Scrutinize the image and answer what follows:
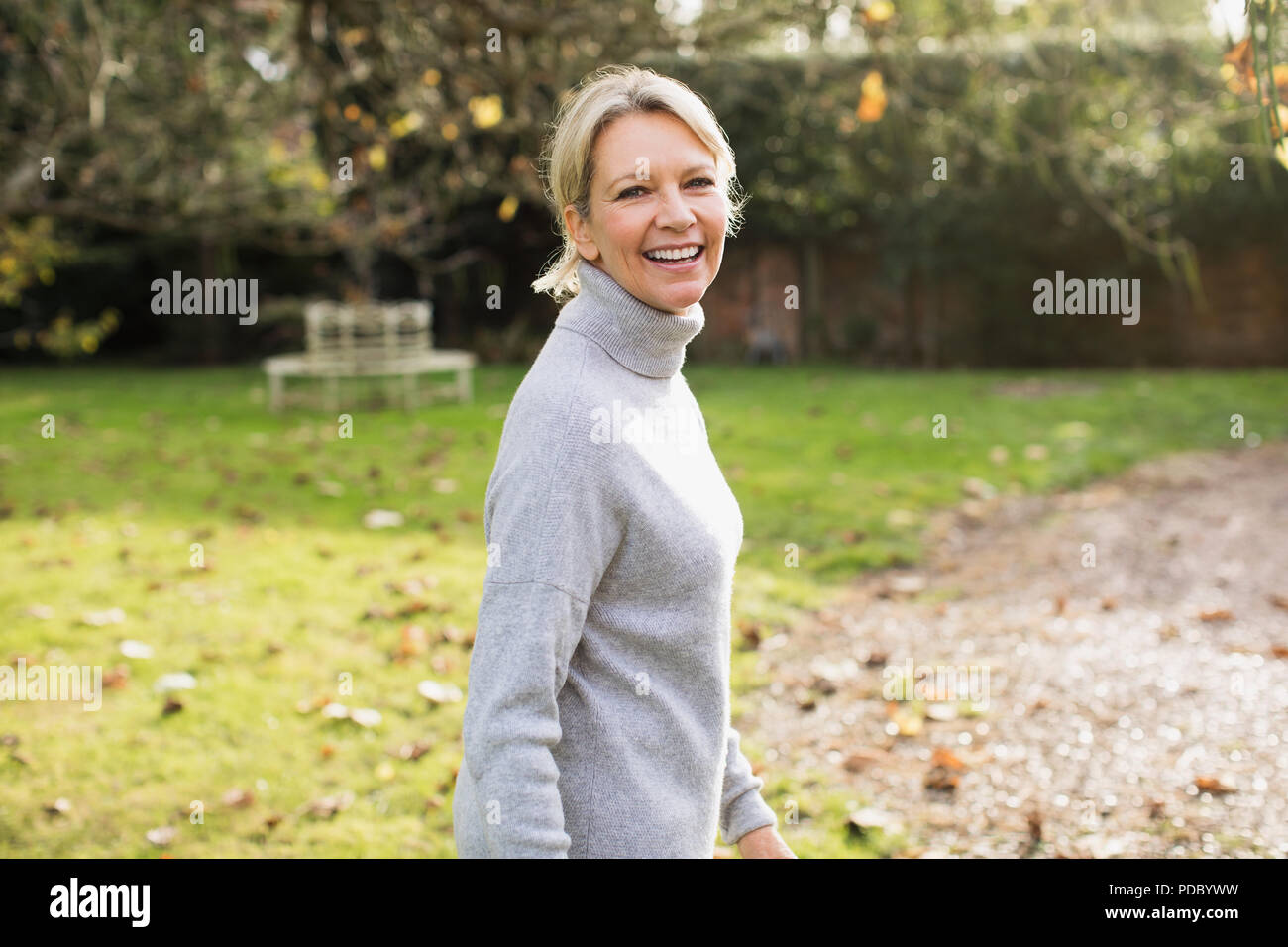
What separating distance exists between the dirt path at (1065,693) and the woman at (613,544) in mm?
1765

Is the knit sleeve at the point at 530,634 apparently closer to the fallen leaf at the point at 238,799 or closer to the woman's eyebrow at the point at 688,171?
the woman's eyebrow at the point at 688,171

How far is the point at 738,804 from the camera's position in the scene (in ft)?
6.39

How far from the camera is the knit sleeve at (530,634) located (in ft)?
4.51

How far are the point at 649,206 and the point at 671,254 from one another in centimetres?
8

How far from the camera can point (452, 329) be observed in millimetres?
17453

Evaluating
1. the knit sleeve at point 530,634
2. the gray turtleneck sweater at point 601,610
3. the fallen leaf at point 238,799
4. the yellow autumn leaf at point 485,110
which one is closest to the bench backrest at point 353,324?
the yellow autumn leaf at point 485,110

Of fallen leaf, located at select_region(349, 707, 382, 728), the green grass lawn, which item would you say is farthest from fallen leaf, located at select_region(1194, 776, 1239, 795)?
fallen leaf, located at select_region(349, 707, 382, 728)

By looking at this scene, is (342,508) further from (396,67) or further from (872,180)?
(872,180)

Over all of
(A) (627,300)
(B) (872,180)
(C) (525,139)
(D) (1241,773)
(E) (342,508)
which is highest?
(B) (872,180)

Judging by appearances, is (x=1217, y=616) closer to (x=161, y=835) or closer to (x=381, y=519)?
(x=161, y=835)
